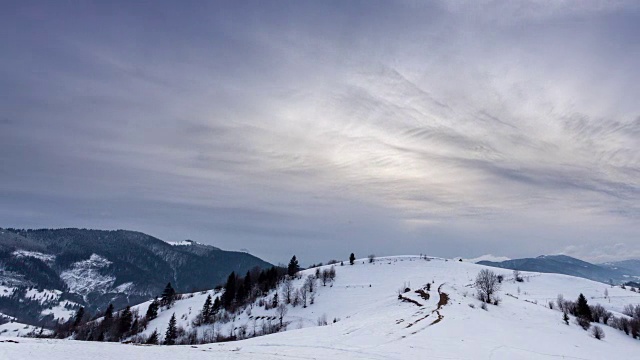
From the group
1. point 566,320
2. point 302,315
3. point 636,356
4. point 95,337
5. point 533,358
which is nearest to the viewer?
point 533,358

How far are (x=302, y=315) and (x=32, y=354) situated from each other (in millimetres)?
103579

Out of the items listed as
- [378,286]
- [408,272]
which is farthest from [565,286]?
[378,286]

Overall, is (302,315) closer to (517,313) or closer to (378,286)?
(378,286)

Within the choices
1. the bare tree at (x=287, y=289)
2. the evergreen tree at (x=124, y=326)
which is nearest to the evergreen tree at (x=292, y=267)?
the bare tree at (x=287, y=289)

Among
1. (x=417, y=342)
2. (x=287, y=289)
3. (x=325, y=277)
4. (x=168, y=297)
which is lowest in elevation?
(x=168, y=297)

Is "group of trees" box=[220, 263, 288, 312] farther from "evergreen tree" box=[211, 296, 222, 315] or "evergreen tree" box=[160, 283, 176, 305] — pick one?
"evergreen tree" box=[160, 283, 176, 305]

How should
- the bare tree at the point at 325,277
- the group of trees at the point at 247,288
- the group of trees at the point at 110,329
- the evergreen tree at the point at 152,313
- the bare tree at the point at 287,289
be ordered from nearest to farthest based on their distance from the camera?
the bare tree at the point at 287,289 → the group of trees at the point at 110,329 → the group of trees at the point at 247,288 → the bare tree at the point at 325,277 → the evergreen tree at the point at 152,313

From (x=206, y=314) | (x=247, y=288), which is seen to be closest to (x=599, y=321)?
(x=247, y=288)

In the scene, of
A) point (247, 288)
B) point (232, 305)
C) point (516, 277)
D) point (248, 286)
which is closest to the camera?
point (232, 305)

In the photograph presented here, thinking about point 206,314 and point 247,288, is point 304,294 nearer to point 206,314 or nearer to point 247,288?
point 247,288

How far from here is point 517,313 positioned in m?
58.6

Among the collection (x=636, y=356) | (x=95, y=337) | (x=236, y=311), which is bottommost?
(x=95, y=337)

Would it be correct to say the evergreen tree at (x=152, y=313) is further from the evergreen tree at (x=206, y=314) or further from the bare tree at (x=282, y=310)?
the bare tree at (x=282, y=310)

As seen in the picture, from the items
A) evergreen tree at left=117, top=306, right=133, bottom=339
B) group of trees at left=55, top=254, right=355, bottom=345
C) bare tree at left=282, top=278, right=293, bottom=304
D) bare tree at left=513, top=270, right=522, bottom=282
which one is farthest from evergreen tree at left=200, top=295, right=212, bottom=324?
bare tree at left=513, top=270, right=522, bottom=282
